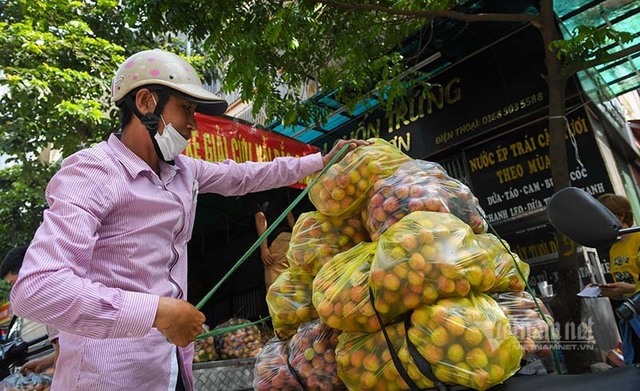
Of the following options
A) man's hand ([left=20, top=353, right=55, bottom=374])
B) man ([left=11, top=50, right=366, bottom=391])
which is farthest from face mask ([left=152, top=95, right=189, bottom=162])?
man's hand ([left=20, top=353, right=55, bottom=374])

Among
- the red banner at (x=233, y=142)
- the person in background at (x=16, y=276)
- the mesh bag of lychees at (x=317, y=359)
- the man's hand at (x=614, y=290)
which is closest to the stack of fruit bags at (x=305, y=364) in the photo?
the mesh bag of lychees at (x=317, y=359)

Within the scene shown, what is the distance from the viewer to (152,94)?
6.03ft

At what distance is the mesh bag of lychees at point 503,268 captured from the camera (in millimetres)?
1648

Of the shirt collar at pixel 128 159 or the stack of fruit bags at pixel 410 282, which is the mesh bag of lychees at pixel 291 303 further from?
the shirt collar at pixel 128 159

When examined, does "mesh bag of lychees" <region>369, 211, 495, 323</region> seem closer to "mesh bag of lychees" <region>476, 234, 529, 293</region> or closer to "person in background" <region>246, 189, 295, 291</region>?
"mesh bag of lychees" <region>476, 234, 529, 293</region>

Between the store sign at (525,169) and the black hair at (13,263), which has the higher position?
the store sign at (525,169)

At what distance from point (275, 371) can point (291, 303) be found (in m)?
0.29

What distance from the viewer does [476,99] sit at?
5918mm

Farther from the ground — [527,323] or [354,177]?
[354,177]

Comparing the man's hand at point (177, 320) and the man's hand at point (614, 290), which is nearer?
the man's hand at point (177, 320)

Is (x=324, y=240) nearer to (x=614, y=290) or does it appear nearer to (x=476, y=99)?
(x=614, y=290)

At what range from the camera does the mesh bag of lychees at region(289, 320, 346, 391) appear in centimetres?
169

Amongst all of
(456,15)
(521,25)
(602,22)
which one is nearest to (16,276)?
(456,15)

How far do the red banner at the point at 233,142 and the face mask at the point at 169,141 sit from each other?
2806 millimetres
